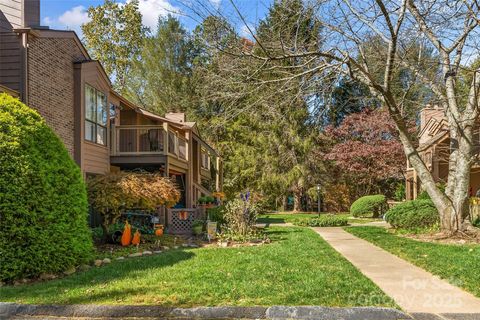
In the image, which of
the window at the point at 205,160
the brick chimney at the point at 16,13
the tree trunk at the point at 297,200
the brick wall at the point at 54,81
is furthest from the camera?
the tree trunk at the point at 297,200

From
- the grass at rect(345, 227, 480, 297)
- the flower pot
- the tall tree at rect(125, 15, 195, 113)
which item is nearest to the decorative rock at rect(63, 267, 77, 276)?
the grass at rect(345, 227, 480, 297)

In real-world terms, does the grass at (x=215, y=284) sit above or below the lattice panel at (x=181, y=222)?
below

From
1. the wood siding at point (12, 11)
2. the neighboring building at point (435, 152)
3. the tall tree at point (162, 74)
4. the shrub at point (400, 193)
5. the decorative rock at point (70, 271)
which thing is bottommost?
the decorative rock at point (70, 271)

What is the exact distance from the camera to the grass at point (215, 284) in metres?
5.27

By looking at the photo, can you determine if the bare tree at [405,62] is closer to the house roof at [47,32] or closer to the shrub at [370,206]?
the house roof at [47,32]

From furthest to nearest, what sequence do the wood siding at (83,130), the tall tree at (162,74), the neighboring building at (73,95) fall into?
the tall tree at (162,74) → the wood siding at (83,130) → the neighboring building at (73,95)

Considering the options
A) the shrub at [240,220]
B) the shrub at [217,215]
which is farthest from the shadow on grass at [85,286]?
the shrub at [217,215]

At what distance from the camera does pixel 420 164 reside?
40.9ft

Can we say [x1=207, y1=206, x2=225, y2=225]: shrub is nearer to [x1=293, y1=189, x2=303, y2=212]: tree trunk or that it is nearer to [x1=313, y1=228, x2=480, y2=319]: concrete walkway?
[x1=313, y1=228, x2=480, y2=319]: concrete walkway

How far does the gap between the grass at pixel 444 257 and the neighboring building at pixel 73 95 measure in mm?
8263

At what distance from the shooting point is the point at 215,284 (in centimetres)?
601

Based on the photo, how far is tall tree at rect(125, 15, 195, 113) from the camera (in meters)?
→ 35.5

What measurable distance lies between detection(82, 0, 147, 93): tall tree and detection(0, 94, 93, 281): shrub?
27.1 meters

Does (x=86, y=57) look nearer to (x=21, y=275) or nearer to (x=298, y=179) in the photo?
(x=21, y=275)
